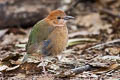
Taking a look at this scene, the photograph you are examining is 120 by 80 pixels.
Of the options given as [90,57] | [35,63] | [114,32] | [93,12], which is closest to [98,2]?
[93,12]

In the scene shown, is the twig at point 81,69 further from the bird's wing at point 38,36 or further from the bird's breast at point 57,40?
the bird's wing at point 38,36

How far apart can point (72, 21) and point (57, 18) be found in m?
3.53

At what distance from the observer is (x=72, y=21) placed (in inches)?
367

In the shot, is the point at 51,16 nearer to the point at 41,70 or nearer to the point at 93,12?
the point at 41,70

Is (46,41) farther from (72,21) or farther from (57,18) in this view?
(72,21)

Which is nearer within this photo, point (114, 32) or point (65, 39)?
point (65, 39)

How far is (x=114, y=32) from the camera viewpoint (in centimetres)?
790

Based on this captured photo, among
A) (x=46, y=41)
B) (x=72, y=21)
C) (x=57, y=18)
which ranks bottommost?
(x=46, y=41)

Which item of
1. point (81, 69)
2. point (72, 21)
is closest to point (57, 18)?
point (81, 69)

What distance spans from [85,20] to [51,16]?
11.6 ft

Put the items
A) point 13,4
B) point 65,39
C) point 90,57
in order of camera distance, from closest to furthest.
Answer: point 65,39 → point 90,57 → point 13,4

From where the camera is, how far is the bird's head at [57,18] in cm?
575

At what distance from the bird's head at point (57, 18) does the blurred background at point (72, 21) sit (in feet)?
4.12

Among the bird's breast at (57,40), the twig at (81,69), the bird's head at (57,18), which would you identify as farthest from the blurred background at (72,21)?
the twig at (81,69)
